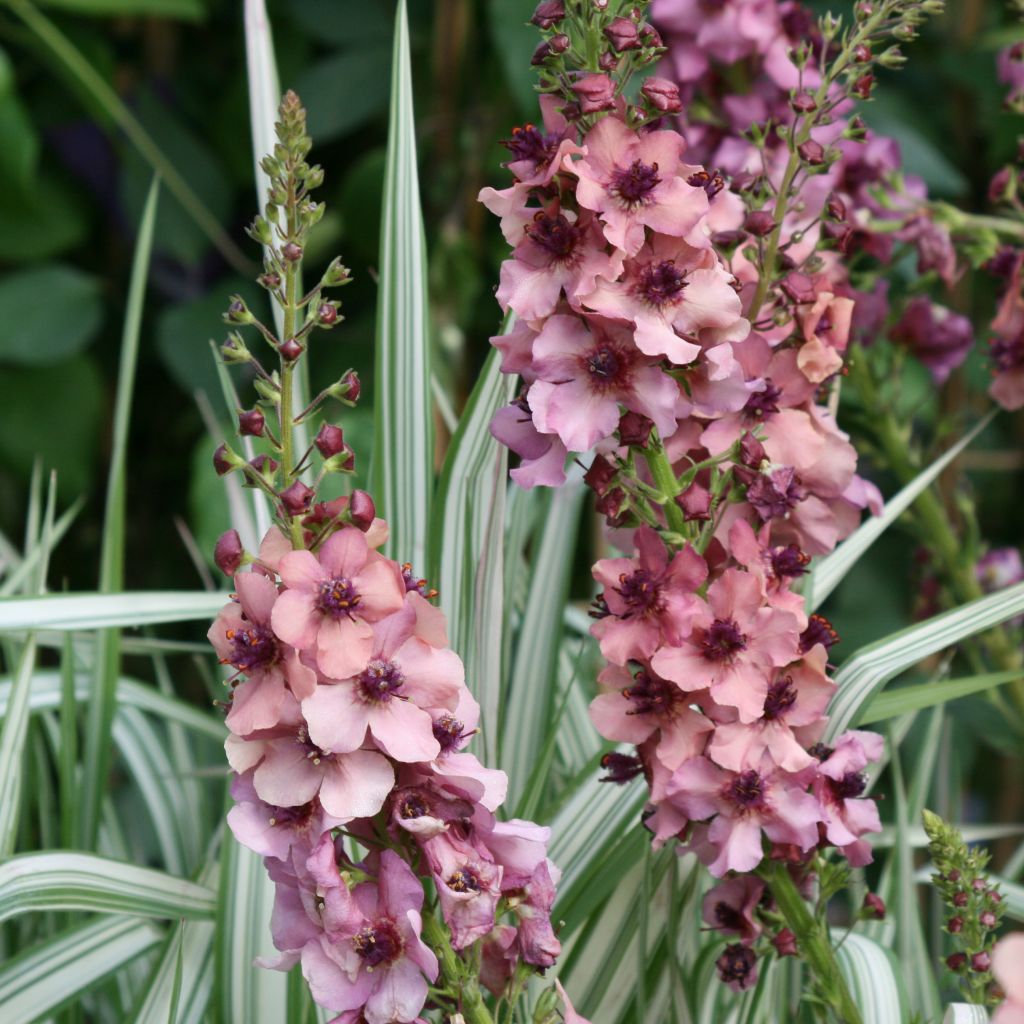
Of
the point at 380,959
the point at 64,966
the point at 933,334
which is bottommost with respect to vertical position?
the point at 64,966

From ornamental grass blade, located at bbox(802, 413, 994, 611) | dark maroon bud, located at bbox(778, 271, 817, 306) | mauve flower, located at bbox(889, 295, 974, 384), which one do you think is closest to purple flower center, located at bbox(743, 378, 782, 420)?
dark maroon bud, located at bbox(778, 271, 817, 306)

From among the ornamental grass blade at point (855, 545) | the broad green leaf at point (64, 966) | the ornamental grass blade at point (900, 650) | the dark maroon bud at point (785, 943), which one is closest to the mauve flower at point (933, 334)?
the ornamental grass blade at point (855, 545)

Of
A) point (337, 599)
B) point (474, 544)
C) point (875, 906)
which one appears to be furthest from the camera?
point (474, 544)

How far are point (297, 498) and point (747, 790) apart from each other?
0.14 m

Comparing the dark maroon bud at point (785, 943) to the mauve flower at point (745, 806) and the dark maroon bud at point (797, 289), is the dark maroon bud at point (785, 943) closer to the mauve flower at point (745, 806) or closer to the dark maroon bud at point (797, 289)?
the mauve flower at point (745, 806)

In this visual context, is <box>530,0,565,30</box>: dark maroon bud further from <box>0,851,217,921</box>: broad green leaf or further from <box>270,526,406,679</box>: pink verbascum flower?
<box>0,851,217,921</box>: broad green leaf

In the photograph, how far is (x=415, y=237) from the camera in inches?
20.6

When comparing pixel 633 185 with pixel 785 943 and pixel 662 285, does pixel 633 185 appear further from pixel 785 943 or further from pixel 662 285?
pixel 785 943

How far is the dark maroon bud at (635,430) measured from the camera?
1.11ft

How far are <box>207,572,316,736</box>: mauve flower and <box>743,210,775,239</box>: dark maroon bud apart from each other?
0.17m

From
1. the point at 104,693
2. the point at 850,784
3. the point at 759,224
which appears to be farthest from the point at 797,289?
the point at 104,693

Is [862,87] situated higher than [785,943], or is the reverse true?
[862,87]

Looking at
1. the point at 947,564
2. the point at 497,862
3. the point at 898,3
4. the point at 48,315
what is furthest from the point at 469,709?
the point at 48,315

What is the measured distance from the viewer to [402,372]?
529 mm
